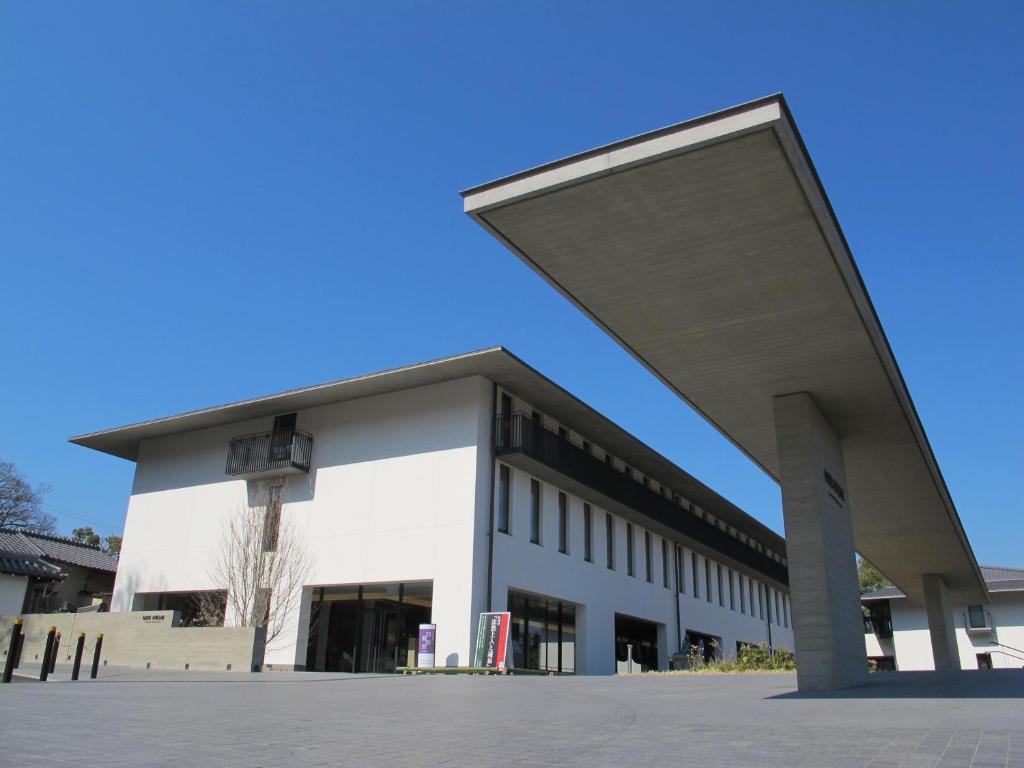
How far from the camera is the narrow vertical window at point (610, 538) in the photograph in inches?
1088

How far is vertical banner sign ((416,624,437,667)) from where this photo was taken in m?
19.5

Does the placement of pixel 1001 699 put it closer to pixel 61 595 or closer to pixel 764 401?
pixel 764 401

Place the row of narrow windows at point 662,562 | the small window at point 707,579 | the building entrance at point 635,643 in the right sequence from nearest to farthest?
the row of narrow windows at point 662,562, the building entrance at point 635,643, the small window at point 707,579

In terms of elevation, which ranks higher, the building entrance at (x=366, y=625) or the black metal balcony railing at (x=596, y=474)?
the black metal balcony railing at (x=596, y=474)

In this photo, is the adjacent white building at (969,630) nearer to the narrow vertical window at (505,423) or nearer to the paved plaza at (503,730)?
the narrow vertical window at (505,423)

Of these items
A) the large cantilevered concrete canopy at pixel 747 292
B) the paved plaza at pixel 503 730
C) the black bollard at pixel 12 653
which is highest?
the large cantilevered concrete canopy at pixel 747 292

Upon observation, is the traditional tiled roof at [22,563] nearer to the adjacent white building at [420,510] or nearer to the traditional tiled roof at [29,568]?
the traditional tiled roof at [29,568]

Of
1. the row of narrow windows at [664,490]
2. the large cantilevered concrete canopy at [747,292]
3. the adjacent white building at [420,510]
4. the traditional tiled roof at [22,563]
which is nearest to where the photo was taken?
the large cantilevered concrete canopy at [747,292]

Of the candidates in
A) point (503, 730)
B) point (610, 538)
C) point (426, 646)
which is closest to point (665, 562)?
point (610, 538)

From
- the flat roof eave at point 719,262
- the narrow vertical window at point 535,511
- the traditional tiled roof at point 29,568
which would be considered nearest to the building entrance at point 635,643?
the narrow vertical window at point 535,511

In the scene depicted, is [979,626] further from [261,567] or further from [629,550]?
[261,567]

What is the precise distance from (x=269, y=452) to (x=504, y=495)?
24.2 feet

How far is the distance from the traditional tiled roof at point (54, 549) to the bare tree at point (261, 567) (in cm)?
805

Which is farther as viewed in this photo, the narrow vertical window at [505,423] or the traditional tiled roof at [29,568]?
the traditional tiled roof at [29,568]
